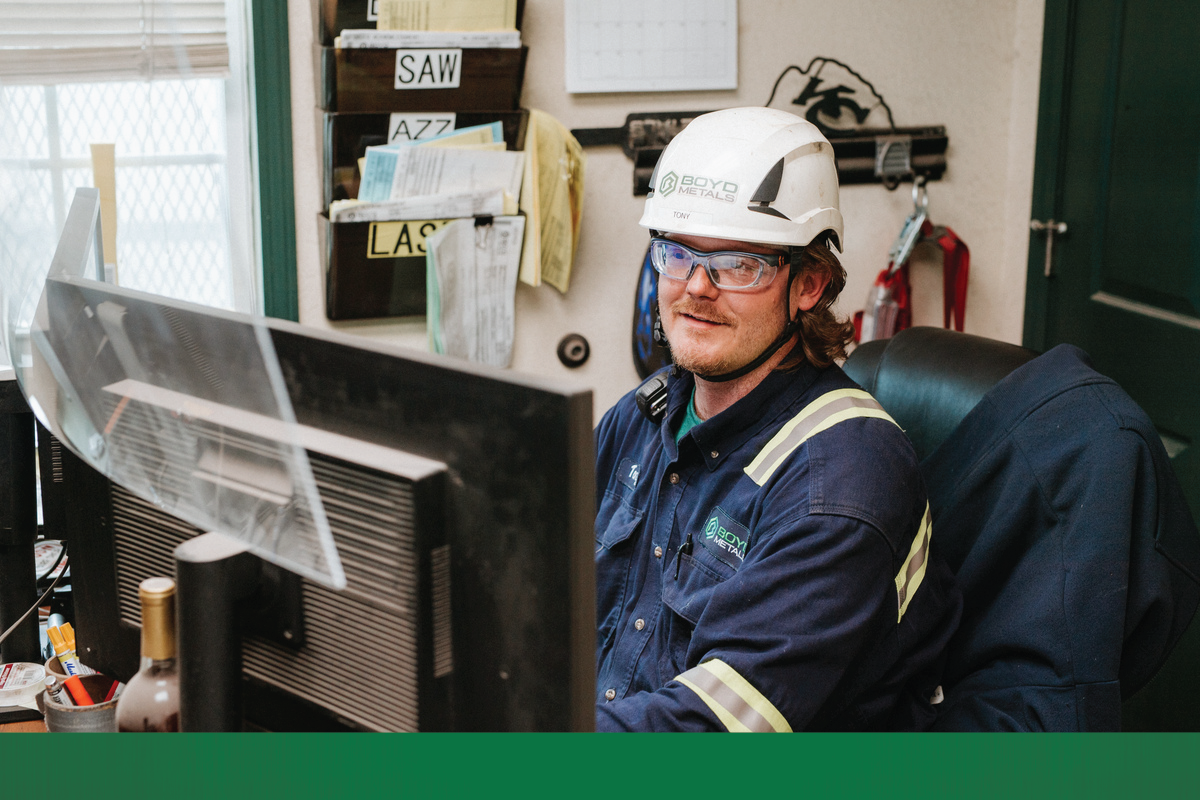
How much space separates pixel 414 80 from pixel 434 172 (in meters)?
0.19

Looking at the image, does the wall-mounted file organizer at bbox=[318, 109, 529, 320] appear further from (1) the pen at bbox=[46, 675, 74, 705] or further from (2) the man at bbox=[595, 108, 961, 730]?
(1) the pen at bbox=[46, 675, 74, 705]

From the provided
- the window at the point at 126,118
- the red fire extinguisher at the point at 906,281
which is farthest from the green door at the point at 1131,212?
the window at the point at 126,118

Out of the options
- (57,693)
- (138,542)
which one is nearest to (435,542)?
(138,542)

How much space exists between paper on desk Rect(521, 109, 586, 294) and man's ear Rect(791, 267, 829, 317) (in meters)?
1.01

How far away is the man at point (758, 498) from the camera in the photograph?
3.63 ft

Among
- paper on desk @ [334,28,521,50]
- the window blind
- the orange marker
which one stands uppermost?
paper on desk @ [334,28,521,50]

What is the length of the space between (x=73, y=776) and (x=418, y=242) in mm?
1808

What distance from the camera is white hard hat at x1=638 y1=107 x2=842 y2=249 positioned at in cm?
140

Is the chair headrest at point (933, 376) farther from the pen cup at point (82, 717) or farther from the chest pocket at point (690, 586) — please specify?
the pen cup at point (82, 717)

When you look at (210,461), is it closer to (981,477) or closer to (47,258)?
(47,258)

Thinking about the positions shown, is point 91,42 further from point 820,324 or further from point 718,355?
point 820,324

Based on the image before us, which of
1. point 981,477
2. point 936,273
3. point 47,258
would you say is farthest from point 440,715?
point 936,273

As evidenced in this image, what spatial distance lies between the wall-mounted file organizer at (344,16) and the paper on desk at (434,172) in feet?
0.80

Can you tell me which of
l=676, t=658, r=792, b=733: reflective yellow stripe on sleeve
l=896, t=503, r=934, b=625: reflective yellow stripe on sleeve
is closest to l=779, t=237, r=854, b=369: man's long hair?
l=896, t=503, r=934, b=625: reflective yellow stripe on sleeve
